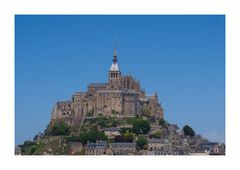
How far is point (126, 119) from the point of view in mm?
16609

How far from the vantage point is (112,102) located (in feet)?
55.7

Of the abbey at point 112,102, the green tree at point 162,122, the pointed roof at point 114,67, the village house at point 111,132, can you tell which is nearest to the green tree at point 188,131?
the green tree at point 162,122

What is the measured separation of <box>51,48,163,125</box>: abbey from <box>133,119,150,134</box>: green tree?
18 cm

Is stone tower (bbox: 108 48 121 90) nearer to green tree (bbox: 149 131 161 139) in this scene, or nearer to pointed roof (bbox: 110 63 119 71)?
pointed roof (bbox: 110 63 119 71)

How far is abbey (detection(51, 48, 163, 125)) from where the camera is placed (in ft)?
52.0

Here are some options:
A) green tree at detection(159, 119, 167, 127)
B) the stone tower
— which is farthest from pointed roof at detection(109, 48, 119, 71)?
green tree at detection(159, 119, 167, 127)

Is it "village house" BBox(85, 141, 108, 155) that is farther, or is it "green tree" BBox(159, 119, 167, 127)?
"green tree" BBox(159, 119, 167, 127)

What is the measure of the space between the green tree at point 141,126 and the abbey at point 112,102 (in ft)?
0.61

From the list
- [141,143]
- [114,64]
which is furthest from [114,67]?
[141,143]

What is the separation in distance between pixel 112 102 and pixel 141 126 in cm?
69

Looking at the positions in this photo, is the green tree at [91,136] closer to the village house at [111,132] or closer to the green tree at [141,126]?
the village house at [111,132]

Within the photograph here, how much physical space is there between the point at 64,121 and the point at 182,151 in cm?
226
